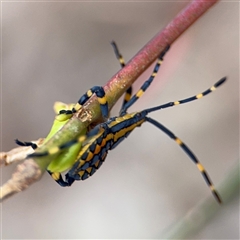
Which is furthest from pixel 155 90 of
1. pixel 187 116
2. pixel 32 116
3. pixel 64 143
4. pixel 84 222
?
pixel 64 143

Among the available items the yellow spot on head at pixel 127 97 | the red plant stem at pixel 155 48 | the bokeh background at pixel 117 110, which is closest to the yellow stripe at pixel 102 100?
the red plant stem at pixel 155 48

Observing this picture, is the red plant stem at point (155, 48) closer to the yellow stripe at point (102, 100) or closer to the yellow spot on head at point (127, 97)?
the yellow stripe at point (102, 100)

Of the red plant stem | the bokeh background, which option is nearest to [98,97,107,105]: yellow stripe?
the red plant stem

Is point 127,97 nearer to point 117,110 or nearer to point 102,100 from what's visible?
point 102,100

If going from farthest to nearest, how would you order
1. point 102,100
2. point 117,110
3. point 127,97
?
1. point 117,110
2. point 127,97
3. point 102,100

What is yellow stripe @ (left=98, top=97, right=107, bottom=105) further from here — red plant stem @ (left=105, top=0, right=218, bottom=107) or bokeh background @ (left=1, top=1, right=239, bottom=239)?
bokeh background @ (left=1, top=1, right=239, bottom=239)

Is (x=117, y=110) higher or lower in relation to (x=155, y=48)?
higher

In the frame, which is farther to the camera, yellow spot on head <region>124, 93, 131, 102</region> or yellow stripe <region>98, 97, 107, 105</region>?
yellow spot on head <region>124, 93, 131, 102</region>

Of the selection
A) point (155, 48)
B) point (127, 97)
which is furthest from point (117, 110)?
point (155, 48)
